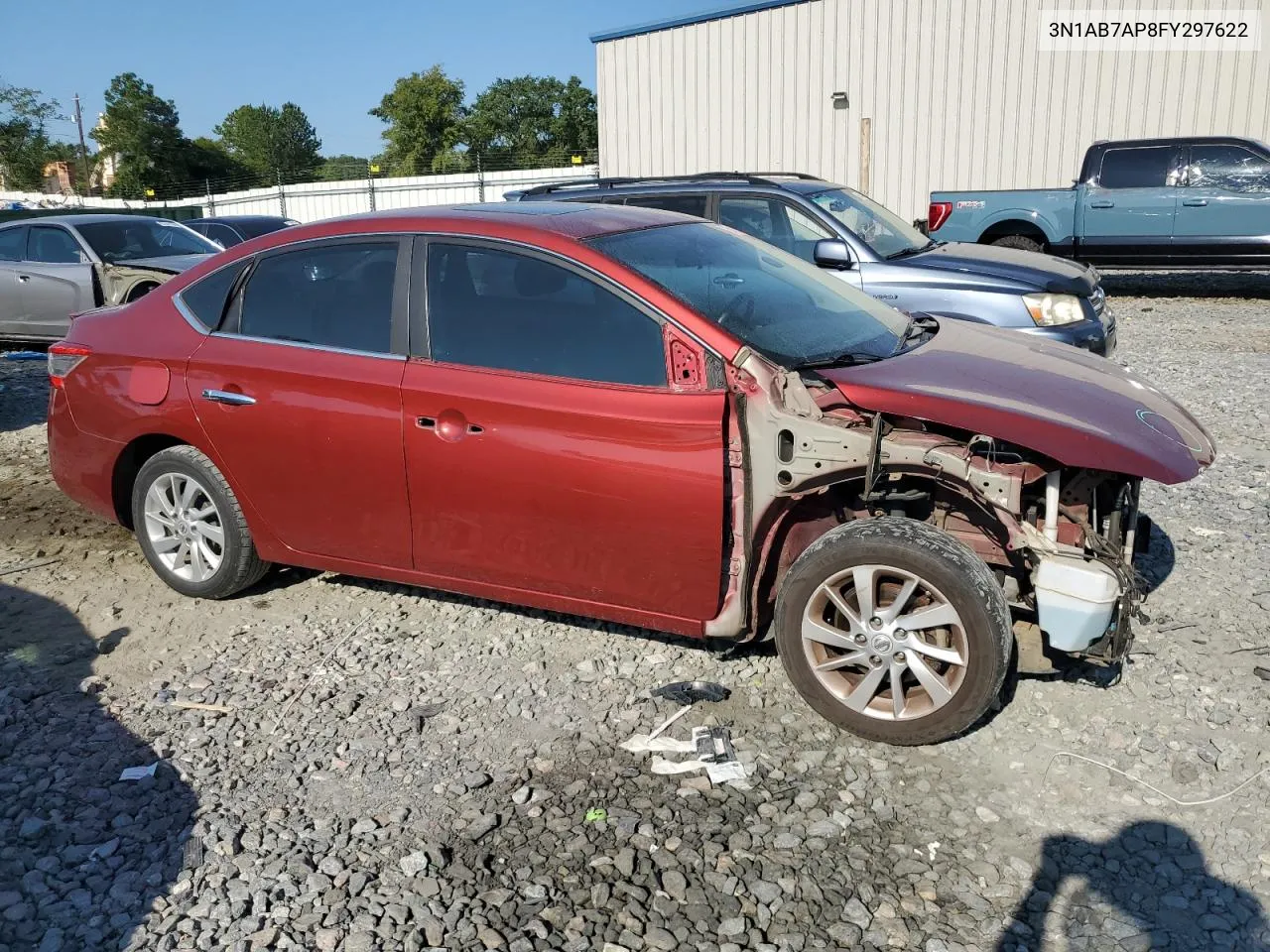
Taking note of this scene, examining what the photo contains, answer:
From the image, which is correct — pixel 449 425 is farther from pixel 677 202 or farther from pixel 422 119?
pixel 422 119

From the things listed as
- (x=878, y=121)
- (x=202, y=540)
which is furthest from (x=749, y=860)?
(x=878, y=121)

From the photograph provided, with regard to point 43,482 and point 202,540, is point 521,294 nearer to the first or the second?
point 202,540

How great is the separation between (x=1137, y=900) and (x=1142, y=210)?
12812mm

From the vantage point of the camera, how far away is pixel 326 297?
4.36m

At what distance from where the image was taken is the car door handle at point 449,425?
12.8ft

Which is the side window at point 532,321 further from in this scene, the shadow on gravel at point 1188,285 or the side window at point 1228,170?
the shadow on gravel at point 1188,285

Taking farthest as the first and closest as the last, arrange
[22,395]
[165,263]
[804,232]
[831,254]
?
[165,263], [22,395], [804,232], [831,254]

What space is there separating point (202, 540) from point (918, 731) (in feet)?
10.6

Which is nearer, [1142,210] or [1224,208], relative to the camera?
[1224,208]

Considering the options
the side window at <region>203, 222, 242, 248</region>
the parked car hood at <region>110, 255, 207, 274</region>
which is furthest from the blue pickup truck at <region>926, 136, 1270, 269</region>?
the side window at <region>203, 222, 242, 248</region>

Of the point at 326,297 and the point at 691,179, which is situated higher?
the point at 691,179

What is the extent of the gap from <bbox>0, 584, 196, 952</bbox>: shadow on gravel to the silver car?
24.4ft

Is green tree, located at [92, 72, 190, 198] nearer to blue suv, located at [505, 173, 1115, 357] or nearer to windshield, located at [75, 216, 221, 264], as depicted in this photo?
windshield, located at [75, 216, 221, 264]

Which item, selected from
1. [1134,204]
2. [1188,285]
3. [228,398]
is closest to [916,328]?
[228,398]
